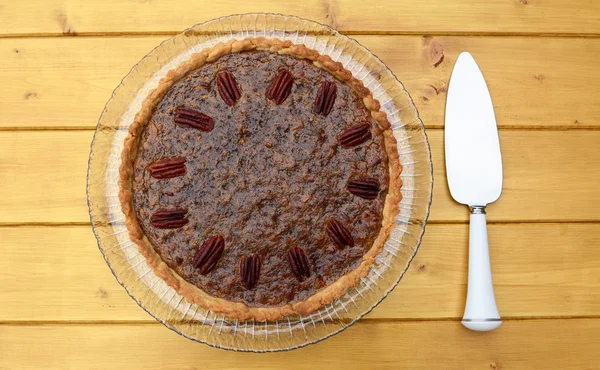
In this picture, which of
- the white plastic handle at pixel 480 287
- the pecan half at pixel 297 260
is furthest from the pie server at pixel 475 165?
the pecan half at pixel 297 260

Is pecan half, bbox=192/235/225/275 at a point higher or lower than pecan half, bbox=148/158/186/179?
lower

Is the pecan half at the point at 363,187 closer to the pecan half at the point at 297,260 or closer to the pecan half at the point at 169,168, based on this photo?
the pecan half at the point at 297,260

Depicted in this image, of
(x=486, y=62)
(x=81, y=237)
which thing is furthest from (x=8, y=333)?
(x=486, y=62)

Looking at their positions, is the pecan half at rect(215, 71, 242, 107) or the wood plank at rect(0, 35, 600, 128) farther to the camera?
the wood plank at rect(0, 35, 600, 128)

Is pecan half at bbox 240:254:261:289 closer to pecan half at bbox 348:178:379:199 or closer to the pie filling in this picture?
the pie filling

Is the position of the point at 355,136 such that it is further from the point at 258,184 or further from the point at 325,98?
the point at 258,184

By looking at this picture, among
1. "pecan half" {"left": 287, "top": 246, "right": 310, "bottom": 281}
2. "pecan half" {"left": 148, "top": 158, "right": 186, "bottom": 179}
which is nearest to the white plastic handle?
"pecan half" {"left": 287, "top": 246, "right": 310, "bottom": 281}
